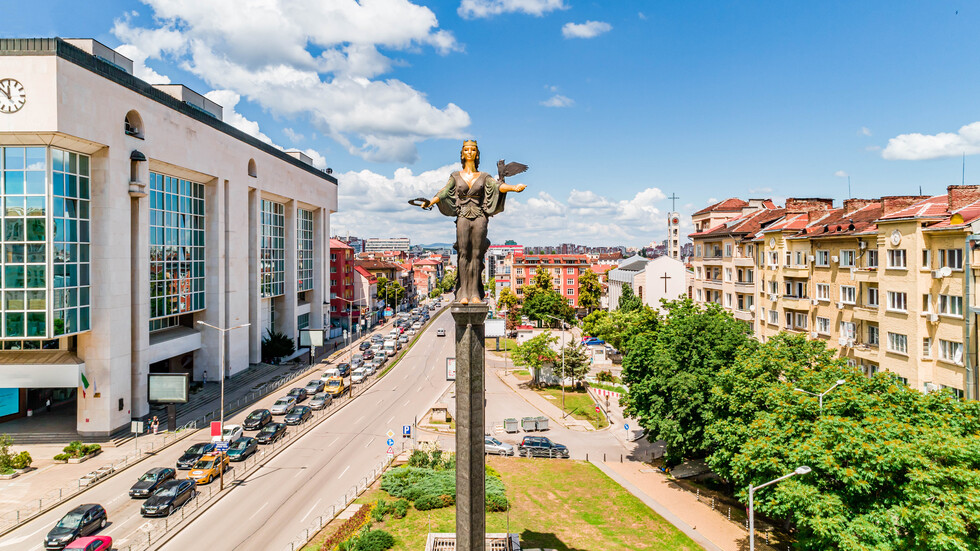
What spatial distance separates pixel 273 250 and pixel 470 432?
76888mm

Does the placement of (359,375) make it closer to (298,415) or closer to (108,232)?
(298,415)

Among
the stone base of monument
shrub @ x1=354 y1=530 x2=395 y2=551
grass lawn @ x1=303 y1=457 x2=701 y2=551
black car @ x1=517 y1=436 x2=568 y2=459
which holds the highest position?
the stone base of monument

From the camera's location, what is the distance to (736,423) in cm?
3091

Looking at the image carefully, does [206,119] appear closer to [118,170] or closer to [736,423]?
[118,170]

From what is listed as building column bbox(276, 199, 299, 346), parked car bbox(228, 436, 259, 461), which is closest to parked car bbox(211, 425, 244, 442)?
parked car bbox(228, 436, 259, 461)

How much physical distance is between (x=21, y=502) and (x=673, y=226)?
174017 mm

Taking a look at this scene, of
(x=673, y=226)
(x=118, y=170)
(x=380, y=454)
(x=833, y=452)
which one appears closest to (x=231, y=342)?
(x=118, y=170)

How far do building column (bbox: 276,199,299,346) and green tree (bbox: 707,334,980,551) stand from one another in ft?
247

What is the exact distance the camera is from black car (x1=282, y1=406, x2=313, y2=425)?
173 ft

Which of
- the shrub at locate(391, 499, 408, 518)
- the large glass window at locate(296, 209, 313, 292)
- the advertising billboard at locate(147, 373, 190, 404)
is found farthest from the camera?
the large glass window at locate(296, 209, 313, 292)

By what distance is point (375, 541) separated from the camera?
86.6 ft

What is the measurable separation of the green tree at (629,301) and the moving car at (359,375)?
4817 centimetres

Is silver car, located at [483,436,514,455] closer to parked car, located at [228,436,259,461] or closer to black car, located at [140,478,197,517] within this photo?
parked car, located at [228,436,259,461]

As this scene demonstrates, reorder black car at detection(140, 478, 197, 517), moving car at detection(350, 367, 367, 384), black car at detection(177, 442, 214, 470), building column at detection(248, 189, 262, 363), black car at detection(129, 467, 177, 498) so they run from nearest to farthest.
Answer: black car at detection(140, 478, 197, 517)
black car at detection(129, 467, 177, 498)
black car at detection(177, 442, 214, 470)
moving car at detection(350, 367, 367, 384)
building column at detection(248, 189, 262, 363)
